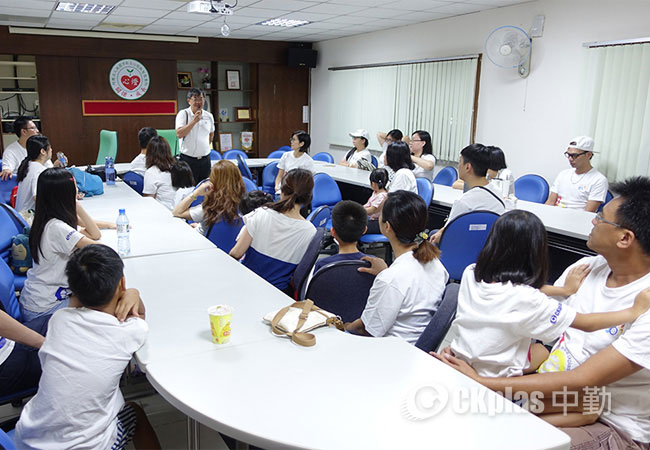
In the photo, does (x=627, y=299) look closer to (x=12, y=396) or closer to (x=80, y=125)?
(x=12, y=396)

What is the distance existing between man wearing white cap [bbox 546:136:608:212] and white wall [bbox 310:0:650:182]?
0.56m

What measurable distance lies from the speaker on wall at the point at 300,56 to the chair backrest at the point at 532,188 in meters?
5.64

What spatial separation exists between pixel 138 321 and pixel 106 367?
0.61 feet

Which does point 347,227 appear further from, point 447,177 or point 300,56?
point 300,56

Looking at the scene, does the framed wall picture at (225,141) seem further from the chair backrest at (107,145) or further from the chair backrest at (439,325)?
the chair backrest at (439,325)

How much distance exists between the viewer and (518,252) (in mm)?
1637

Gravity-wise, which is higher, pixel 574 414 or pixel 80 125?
pixel 80 125

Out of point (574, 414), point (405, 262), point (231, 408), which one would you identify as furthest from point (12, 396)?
point (574, 414)

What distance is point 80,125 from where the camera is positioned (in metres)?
8.55

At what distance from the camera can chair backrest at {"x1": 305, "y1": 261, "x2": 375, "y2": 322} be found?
7.28 feet

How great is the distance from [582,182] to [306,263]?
3273mm

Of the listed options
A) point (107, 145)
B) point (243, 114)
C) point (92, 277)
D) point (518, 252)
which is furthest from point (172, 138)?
point (518, 252)

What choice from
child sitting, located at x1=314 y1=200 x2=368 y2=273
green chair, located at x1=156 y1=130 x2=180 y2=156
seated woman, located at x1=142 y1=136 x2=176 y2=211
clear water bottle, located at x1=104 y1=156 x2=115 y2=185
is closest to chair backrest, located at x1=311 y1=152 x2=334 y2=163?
green chair, located at x1=156 y1=130 x2=180 y2=156

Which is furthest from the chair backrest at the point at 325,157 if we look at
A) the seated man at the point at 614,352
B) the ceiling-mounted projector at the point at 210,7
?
the seated man at the point at 614,352
